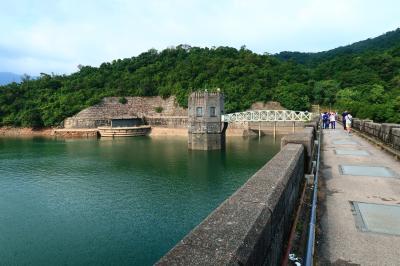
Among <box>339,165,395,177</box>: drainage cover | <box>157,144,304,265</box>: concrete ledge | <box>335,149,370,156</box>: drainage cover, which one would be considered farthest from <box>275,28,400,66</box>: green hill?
<box>157,144,304,265</box>: concrete ledge

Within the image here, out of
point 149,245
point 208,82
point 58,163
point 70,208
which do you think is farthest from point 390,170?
point 208,82

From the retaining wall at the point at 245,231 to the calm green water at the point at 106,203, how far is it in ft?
29.2

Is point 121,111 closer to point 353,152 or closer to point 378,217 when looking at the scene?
point 353,152

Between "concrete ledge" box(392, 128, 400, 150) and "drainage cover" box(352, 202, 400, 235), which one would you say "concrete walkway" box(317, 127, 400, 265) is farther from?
"concrete ledge" box(392, 128, 400, 150)

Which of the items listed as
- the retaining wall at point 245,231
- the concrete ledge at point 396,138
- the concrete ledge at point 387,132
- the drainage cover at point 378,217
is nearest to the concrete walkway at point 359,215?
the drainage cover at point 378,217

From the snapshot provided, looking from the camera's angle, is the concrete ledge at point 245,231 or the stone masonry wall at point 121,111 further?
the stone masonry wall at point 121,111

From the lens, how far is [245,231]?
2.93m

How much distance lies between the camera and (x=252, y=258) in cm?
275

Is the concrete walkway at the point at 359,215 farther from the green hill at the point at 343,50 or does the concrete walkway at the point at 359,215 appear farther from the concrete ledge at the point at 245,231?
the green hill at the point at 343,50

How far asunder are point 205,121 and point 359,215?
3677cm

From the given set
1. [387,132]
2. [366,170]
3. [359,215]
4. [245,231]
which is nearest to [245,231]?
[245,231]

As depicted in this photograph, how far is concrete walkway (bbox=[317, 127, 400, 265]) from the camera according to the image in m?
4.04

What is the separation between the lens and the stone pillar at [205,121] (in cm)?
4206

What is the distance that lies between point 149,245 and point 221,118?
31.4 meters
